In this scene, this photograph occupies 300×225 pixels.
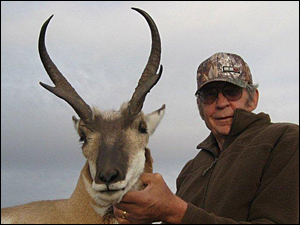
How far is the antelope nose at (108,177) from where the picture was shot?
434 centimetres

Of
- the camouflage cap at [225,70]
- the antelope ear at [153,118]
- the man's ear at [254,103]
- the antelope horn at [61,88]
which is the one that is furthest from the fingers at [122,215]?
the man's ear at [254,103]

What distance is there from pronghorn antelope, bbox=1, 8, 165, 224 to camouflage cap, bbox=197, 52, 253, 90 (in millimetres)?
900

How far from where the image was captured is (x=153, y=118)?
22.1ft

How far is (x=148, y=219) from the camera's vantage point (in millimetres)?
4004

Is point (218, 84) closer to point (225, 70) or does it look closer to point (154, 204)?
point (225, 70)

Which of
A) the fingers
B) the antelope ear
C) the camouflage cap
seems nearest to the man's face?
the camouflage cap

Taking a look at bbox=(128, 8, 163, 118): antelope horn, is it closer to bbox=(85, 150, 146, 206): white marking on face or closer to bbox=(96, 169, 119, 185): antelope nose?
bbox=(85, 150, 146, 206): white marking on face

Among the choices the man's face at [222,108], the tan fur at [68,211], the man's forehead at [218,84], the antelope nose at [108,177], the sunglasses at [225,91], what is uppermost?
the man's forehead at [218,84]

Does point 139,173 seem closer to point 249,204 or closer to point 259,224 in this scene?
point 249,204

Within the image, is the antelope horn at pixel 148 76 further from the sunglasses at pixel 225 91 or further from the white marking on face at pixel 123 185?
the sunglasses at pixel 225 91

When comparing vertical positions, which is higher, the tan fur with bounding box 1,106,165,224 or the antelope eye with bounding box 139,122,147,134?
the antelope eye with bounding box 139,122,147,134

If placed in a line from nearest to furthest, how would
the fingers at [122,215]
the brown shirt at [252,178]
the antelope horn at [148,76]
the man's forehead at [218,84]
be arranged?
the brown shirt at [252,178] → the fingers at [122,215] → the man's forehead at [218,84] → the antelope horn at [148,76]

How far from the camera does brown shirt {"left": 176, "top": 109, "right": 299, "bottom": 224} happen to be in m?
3.92

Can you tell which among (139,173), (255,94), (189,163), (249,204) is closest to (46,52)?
(139,173)
